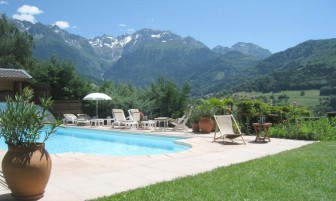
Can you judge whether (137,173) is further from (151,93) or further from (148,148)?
(151,93)

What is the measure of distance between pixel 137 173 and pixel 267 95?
4014cm

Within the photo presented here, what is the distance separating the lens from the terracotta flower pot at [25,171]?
3941mm

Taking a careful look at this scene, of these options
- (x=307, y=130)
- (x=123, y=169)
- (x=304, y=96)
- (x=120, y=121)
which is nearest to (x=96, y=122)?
(x=120, y=121)

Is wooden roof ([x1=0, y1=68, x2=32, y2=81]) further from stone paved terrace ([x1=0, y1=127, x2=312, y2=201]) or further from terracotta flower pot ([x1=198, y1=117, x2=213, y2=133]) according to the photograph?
stone paved terrace ([x1=0, y1=127, x2=312, y2=201])

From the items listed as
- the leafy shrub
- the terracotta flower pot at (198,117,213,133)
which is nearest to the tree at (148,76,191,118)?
the terracotta flower pot at (198,117,213,133)

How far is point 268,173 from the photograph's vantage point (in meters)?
5.49

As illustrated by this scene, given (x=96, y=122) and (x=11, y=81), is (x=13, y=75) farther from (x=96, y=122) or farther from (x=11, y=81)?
(x=96, y=122)

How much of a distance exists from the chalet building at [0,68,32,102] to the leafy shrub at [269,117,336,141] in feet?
49.5

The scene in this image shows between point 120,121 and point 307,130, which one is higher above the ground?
point 120,121

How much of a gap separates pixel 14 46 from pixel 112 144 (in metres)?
26.4

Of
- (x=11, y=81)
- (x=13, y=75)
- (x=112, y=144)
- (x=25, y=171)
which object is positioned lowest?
(x=112, y=144)

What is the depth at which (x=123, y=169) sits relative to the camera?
19.8ft

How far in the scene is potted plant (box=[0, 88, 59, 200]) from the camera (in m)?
3.96

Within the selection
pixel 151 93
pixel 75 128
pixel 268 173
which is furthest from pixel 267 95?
pixel 268 173
